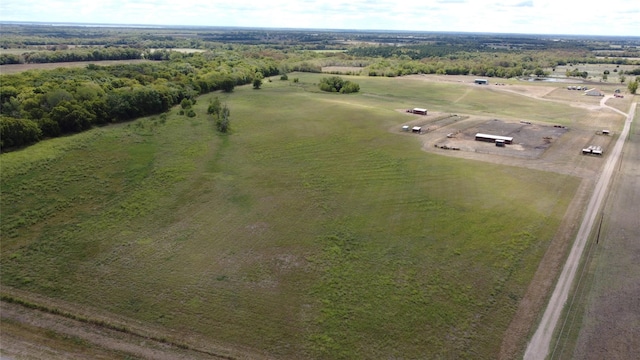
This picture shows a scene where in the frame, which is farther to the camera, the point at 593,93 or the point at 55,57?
the point at 55,57

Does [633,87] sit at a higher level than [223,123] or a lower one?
higher

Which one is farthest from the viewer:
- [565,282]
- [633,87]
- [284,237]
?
[633,87]

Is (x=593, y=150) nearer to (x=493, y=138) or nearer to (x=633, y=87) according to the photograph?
(x=493, y=138)

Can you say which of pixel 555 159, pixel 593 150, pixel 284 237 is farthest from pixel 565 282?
pixel 593 150

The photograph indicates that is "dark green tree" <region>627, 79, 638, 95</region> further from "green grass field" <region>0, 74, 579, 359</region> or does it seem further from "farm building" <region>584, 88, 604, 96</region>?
"green grass field" <region>0, 74, 579, 359</region>

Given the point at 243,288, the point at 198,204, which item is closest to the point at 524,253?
the point at 243,288

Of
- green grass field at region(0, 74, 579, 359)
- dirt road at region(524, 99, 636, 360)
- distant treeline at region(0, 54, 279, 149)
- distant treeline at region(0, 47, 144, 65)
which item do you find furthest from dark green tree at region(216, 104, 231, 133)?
distant treeline at region(0, 47, 144, 65)
